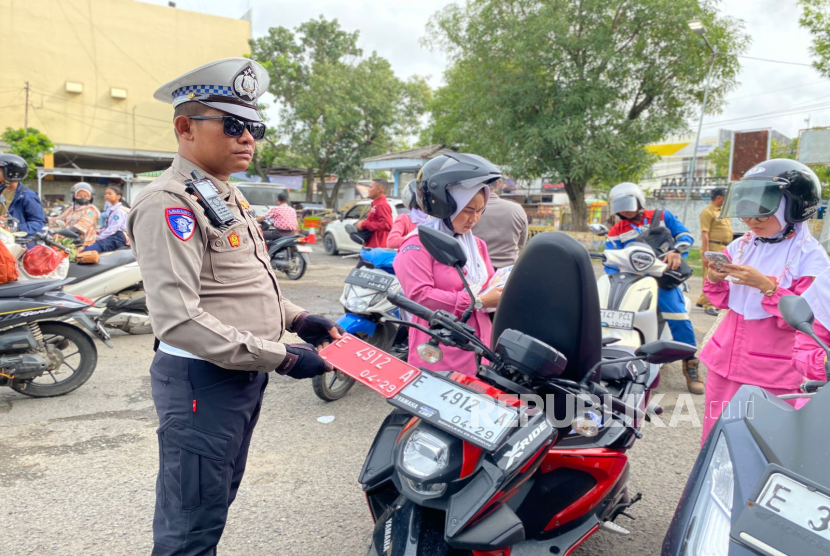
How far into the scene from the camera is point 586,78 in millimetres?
14578

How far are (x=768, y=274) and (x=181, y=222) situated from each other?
2397mm

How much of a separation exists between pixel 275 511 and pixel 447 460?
1.49 meters

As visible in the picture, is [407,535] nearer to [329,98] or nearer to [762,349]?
[762,349]

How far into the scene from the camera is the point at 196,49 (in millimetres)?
26094

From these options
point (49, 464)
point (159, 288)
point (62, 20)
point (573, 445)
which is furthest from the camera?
point (62, 20)

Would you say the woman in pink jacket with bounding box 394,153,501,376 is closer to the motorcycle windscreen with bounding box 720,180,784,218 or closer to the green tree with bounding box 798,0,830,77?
the motorcycle windscreen with bounding box 720,180,784,218

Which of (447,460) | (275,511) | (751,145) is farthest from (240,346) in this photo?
(751,145)

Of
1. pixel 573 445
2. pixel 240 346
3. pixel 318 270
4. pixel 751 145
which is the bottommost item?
pixel 318 270

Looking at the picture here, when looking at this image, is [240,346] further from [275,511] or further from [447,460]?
[275,511]

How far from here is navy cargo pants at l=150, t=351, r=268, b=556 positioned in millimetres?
1597

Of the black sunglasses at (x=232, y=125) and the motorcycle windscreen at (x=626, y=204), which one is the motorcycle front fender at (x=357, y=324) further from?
the black sunglasses at (x=232, y=125)

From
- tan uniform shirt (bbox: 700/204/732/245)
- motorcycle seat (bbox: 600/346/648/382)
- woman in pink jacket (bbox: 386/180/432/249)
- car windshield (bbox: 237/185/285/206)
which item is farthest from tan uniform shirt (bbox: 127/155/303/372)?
car windshield (bbox: 237/185/285/206)

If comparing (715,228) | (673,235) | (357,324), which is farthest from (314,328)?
(715,228)

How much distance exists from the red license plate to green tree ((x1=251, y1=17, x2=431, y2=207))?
74.6 feet
